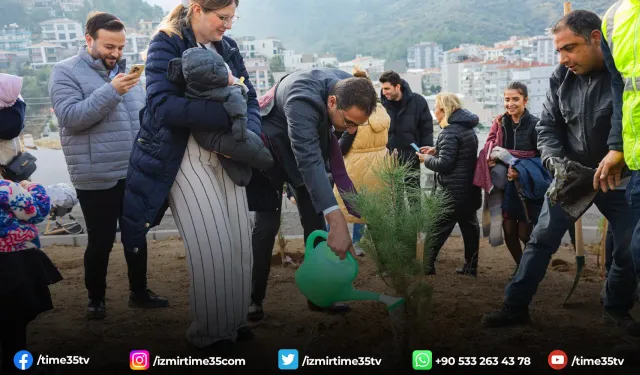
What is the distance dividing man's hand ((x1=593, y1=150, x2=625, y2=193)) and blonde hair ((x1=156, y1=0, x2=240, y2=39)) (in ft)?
5.98

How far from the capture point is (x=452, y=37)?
10.5m

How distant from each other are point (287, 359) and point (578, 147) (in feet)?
6.06

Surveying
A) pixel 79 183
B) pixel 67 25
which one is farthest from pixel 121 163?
pixel 67 25

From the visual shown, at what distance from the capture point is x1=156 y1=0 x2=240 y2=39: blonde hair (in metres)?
2.64

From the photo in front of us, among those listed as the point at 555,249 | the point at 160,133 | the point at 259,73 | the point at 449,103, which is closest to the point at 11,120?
the point at 160,133

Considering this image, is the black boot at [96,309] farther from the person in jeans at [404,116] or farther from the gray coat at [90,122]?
the person in jeans at [404,116]

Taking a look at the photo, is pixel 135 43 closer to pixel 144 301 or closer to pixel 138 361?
pixel 144 301

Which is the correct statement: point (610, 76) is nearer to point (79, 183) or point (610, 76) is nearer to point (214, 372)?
point (214, 372)

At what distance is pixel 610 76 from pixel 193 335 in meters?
2.38

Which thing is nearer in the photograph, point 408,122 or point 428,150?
point 428,150

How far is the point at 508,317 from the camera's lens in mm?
3145

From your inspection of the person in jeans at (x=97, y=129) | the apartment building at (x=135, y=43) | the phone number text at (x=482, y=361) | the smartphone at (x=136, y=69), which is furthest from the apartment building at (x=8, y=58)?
the phone number text at (x=482, y=361)

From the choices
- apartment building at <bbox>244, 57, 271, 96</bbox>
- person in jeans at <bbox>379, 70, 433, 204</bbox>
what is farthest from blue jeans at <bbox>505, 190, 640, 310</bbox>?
apartment building at <bbox>244, 57, 271, 96</bbox>

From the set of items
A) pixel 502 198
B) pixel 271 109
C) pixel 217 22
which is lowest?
pixel 502 198
